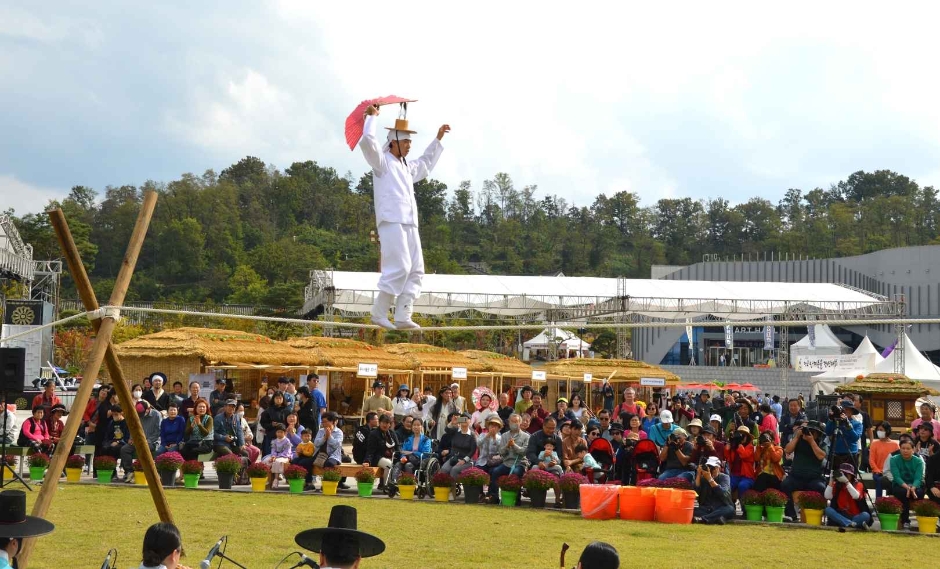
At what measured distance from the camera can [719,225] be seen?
266 ft

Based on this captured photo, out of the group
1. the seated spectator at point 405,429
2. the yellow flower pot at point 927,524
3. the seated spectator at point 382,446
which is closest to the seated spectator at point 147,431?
the seated spectator at point 382,446

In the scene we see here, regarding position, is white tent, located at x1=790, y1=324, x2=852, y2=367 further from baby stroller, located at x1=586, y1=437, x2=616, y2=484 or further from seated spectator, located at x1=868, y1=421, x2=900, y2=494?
baby stroller, located at x1=586, y1=437, x2=616, y2=484

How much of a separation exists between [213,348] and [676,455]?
29.1 ft

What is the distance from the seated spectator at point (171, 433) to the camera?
36.9ft

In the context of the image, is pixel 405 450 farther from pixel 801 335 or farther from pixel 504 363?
pixel 801 335

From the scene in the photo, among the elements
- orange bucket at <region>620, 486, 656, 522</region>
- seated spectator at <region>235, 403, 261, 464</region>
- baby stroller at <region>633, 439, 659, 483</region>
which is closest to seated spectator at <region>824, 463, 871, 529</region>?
orange bucket at <region>620, 486, 656, 522</region>

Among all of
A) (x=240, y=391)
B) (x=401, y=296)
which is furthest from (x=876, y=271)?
(x=401, y=296)

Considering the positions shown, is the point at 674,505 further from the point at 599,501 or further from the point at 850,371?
A: the point at 850,371

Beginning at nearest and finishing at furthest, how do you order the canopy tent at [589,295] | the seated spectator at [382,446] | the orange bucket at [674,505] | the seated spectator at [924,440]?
1. the orange bucket at [674,505]
2. the seated spectator at [924,440]
3. the seated spectator at [382,446]
4. the canopy tent at [589,295]

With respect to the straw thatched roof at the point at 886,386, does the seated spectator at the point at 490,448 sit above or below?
below

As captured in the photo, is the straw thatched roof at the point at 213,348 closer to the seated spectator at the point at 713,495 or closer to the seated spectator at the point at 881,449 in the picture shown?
the seated spectator at the point at 713,495

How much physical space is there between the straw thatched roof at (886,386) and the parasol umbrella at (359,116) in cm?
1318

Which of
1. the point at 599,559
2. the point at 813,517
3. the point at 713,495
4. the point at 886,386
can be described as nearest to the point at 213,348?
the point at 713,495

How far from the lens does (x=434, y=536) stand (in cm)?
795
